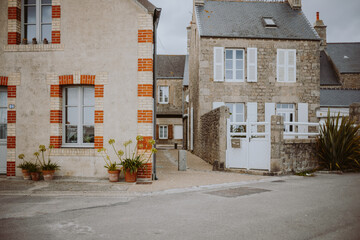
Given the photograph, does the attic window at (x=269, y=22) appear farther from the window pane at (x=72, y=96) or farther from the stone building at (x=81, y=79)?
the window pane at (x=72, y=96)

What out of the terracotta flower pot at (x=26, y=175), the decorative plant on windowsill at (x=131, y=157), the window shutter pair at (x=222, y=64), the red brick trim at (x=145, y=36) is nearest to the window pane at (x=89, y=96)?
the decorative plant on windowsill at (x=131, y=157)

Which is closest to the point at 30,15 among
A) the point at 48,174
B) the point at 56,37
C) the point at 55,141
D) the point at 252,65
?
the point at 56,37

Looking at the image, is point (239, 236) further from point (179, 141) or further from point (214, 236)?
point (179, 141)

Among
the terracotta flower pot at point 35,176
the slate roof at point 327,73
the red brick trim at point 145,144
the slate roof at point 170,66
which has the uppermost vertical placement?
the slate roof at point 170,66

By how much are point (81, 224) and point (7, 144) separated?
5502mm

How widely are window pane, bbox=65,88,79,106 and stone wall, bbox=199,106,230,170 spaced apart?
511cm

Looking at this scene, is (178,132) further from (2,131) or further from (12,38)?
(12,38)

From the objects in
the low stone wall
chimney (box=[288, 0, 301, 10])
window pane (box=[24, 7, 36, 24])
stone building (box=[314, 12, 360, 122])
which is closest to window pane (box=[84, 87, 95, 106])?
window pane (box=[24, 7, 36, 24])

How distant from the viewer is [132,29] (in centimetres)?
901

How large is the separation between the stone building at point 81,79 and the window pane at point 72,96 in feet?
0.31

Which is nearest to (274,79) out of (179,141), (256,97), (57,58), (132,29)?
(256,97)

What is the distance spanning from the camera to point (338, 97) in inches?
990

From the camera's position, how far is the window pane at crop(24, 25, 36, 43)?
945 centimetres

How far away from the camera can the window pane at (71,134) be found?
30.5 feet
